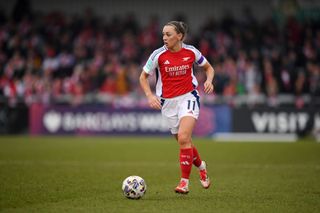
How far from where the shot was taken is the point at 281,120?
23594 mm

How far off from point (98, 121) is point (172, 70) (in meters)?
16.0

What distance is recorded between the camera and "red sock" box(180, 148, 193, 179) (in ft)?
30.0

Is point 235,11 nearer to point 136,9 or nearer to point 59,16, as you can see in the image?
point 136,9

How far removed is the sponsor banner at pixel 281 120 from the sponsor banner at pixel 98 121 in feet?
4.86

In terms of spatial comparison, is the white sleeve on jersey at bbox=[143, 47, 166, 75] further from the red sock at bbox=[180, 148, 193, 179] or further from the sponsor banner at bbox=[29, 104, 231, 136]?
the sponsor banner at bbox=[29, 104, 231, 136]

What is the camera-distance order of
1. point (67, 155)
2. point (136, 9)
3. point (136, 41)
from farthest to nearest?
point (136, 9) → point (136, 41) → point (67, 155)

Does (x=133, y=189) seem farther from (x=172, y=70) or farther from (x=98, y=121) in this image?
(x=98, y=121)

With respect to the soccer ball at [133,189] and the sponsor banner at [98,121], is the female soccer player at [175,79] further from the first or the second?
the sponsor banner at [98,121]

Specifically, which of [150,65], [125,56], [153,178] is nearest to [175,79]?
[150,65]

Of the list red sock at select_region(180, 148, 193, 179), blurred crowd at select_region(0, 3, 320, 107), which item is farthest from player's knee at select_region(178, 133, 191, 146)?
blurred crowd at select_region(0, 3, 320, 107)

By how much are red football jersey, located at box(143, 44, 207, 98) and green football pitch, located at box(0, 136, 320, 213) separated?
149 centimetres

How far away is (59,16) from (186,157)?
22.8 m

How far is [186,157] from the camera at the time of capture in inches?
362

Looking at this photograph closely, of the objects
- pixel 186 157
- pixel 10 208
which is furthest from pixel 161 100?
pixel 10 208
